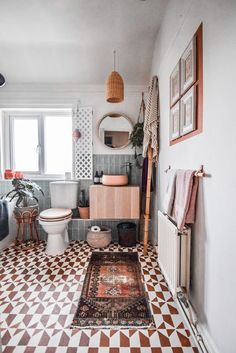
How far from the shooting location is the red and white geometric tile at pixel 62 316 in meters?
1.18

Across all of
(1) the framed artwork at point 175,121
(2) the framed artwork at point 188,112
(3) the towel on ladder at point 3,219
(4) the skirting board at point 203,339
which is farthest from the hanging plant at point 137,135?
(4) the skirting board at point 203,339

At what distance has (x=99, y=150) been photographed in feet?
9.53

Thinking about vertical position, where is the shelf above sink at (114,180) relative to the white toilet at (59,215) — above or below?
above

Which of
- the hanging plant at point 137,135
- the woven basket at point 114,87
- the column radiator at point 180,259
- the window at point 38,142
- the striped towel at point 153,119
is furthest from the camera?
the window at point 38,142

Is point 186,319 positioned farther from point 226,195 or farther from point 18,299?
point 18,299

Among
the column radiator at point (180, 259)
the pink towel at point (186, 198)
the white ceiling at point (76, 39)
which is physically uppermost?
the white ceiling at point (76, 39)

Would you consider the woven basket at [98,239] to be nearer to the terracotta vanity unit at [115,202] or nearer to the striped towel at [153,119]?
the terracotta vanity unit at [115,202]

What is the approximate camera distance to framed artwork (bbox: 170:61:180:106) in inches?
Answer: 60.4

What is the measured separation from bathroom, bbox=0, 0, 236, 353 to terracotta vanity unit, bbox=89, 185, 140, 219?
4cm

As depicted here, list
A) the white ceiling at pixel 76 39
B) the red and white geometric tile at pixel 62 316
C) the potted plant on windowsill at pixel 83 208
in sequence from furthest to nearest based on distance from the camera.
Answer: the potted plant on windowsill at pixel 83 208
the white ceiling at pixel 76 39
the red and white geometric tile at pixel 62 316

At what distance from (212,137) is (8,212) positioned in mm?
2406

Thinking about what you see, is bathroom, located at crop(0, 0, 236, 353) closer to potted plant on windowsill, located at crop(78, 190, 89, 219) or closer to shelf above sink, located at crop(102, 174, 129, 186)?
potted plant on windowsill, located at crop(78, 190, 89, 219)

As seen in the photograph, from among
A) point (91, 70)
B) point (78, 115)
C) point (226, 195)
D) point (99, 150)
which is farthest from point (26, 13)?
point (226, 195)

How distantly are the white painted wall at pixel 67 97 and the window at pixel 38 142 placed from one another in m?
0.17
